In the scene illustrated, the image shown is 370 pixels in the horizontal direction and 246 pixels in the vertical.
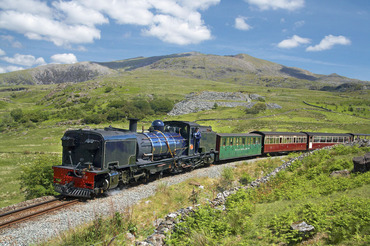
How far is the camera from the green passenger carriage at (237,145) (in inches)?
1035

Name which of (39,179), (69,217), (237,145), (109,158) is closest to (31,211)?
(69,217)

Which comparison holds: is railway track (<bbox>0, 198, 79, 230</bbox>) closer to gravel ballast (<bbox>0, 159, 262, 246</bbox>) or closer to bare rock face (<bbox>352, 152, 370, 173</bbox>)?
gravel ballast (<bbox>0, 159, 262, 246</bbox>)

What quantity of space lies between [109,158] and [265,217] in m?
8.93

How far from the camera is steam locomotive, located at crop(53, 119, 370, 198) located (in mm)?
13723

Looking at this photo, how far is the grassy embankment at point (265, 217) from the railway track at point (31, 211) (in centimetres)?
296

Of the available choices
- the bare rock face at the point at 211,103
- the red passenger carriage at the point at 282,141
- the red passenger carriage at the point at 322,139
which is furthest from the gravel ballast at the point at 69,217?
the bare rock face at the point at 211,103

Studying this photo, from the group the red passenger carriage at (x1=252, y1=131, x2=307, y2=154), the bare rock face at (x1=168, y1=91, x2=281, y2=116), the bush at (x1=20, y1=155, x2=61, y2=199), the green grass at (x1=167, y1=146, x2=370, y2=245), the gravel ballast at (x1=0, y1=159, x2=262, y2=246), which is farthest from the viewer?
the bare rock face at (x1=168, y1=91, x2=281, y2=116)

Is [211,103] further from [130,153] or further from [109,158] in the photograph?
[109,158]

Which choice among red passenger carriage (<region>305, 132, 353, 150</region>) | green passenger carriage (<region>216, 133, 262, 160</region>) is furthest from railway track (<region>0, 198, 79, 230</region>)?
red passenger carriage (<region>305, 132, 353, 150</region>)

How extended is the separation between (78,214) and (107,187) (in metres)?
2.53

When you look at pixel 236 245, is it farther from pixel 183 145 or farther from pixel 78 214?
pixel 183 145

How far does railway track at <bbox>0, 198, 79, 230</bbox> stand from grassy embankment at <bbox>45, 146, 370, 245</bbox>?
9.71ft

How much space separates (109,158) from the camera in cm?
1431

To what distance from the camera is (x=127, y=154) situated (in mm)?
15656
